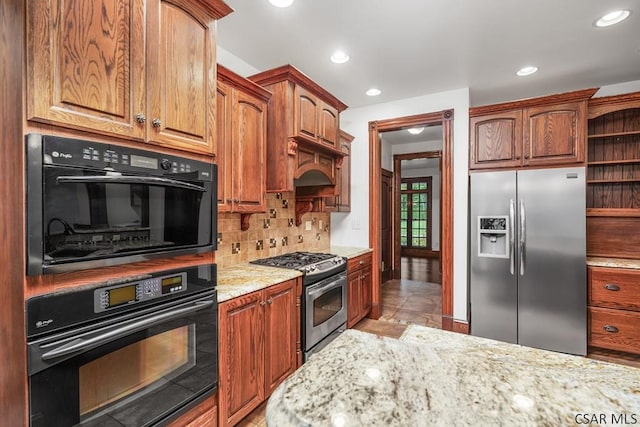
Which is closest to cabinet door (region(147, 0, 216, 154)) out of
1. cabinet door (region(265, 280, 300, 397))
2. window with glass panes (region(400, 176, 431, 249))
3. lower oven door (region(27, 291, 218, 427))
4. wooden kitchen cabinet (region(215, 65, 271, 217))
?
wooden kitchen cabinet (region(215, 65, 271, 217))

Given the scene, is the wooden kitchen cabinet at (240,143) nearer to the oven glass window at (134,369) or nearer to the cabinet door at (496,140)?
the oven glass window at (134,369)

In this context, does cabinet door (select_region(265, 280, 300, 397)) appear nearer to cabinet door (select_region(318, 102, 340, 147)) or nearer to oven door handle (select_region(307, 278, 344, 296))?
oven door handle (select_region(307, 278, 344, 296))

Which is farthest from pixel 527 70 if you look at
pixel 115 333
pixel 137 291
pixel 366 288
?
pixel 115 333

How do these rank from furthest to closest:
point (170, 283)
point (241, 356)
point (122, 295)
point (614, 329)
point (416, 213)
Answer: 1. point (416, 213)
2. point (614, 329)
3. point (241, 356)
4. point (170, 283)
5. point (122, 295)

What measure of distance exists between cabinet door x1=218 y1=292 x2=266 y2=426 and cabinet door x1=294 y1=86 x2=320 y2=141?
1.42 m

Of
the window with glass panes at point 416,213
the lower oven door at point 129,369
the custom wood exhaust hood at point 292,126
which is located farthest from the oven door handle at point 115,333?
the window with glass panes at point 416,213

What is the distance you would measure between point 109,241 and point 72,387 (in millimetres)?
524

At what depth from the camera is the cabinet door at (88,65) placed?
3.26 ft

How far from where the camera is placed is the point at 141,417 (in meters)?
1.30

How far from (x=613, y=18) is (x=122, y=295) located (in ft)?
11.4

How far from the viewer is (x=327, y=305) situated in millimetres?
2707

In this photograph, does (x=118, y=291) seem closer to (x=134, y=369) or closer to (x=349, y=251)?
(x=134, y=369)

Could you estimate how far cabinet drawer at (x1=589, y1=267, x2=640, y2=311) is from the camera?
2.71 m

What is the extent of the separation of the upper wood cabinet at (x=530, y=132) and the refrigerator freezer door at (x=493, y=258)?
0.24 meters
